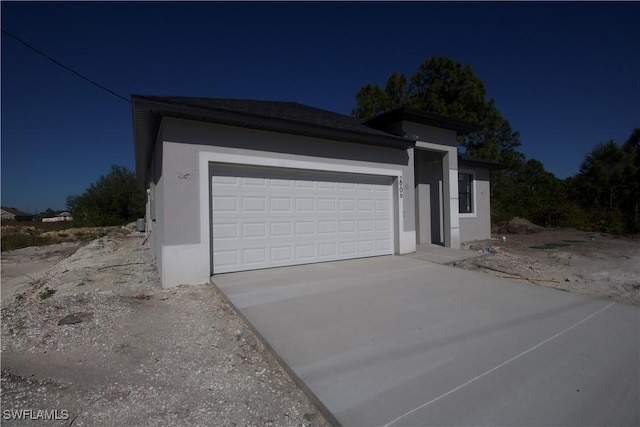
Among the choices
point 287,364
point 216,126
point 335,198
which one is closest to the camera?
point 287,364

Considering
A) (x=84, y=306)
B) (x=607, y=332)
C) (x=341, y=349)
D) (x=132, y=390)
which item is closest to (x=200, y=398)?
(x=132, y=390)

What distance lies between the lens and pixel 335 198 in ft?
24.6

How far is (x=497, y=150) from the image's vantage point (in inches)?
798

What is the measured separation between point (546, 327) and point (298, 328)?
271cm

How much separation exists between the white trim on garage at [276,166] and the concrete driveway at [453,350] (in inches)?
51.8

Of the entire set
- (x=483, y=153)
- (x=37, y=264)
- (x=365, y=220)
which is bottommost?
(x=37, y=264)

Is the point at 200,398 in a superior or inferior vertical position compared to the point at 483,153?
inferior

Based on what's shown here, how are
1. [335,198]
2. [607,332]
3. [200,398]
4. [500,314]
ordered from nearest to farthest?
1. [200,398]
2. [607,332]
3. [500,314]
4. [335,198]

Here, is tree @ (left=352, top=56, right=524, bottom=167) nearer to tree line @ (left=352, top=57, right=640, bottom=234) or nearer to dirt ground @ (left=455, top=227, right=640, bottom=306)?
tree line @ (left=352, top=57, right=640, bottom=234)

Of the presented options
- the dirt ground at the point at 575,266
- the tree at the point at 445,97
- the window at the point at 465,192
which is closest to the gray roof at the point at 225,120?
the dirt ground at the point at 575,266

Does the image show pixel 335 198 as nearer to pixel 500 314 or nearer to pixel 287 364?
pixel 500 314

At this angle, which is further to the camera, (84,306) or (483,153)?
(483,153)

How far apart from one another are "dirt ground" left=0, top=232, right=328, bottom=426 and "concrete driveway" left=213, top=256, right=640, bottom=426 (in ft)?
0.84

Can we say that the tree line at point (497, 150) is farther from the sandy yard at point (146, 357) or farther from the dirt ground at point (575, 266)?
the sandy yard at point (146, 357)
